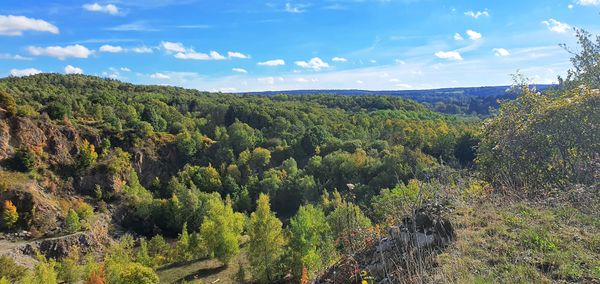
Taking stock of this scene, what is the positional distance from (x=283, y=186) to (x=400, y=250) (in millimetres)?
53953

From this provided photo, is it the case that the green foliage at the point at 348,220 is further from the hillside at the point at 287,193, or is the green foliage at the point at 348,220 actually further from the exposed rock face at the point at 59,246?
the exposed rock face at the point at 59,246

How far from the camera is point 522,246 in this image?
236 inches

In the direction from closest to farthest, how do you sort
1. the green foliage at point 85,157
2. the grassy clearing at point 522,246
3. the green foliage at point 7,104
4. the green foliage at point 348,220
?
1. the grassy clearing at point 522,246
2. the green foliage at point 348,220
3. the green foliage at point 7,104
4. the green foliage at point 85,157

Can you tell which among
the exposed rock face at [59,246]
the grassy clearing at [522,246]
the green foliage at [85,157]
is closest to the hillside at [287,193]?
the grassy clearing at [522,246]

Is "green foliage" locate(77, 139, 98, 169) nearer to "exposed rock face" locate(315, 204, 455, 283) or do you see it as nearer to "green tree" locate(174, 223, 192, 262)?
"green tree" locate(174, 223, 192, 262)

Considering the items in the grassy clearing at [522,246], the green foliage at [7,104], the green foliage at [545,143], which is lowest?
the grassy clearing at [522,246]

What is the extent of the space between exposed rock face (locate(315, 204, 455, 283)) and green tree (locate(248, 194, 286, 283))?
2260cm

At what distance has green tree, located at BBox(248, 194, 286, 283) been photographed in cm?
2905

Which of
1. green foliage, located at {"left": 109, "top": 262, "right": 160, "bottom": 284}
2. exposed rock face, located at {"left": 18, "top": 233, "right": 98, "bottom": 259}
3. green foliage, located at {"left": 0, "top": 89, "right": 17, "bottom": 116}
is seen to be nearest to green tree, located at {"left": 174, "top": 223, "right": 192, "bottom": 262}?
exposed rock face, located at {"left": 18, "top": 233, "right": 98, "bottom": 259}

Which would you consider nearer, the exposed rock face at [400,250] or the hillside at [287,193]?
the exposed rock face at [400,250]

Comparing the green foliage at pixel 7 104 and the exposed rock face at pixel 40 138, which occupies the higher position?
the green foliage at pixel 7 104

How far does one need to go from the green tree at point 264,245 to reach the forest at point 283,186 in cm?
12

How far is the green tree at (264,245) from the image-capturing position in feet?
95.3

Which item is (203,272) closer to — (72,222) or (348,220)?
(72,222)
